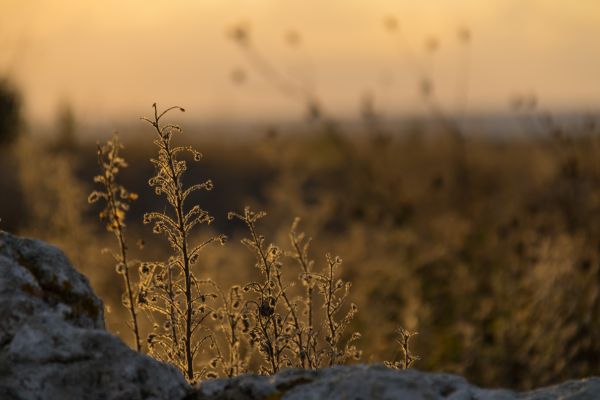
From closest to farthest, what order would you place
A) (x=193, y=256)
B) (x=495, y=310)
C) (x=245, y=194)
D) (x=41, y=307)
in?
(x=41, y=307), (x=193, y=256), (x=495, y=310), (x=245, y=194)

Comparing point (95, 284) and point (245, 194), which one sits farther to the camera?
point (245, 194)

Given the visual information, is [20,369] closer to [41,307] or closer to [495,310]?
[41,307]

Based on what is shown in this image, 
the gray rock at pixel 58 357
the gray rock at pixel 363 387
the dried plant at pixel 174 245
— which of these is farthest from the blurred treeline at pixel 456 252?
the gray rock at pixel 363 387

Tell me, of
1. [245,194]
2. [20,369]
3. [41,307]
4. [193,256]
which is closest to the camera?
[20,369]

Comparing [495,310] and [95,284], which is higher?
[95,284]

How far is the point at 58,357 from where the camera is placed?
2.31 metres

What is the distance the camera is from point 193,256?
2.94 metres

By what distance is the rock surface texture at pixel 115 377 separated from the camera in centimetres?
226

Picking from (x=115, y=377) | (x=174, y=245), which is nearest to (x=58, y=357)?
(x=115, y=377)

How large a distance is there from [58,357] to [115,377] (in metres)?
0.15

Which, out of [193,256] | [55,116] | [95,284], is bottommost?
[193,256]

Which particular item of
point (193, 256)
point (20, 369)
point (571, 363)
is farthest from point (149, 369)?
point (571, 363)

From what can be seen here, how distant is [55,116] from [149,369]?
47.8ft

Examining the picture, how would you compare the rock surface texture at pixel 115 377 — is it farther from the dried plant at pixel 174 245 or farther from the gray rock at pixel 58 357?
the dried plant at pixel 174 245
